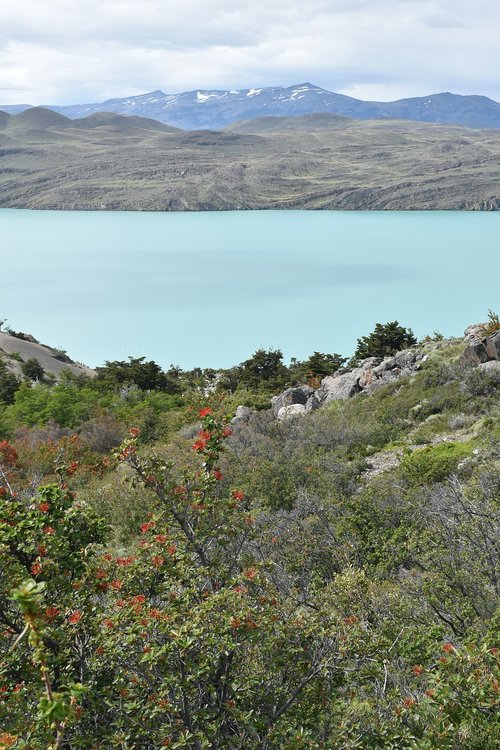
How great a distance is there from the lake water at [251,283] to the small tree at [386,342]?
8556mm

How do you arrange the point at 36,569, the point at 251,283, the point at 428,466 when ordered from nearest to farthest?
1. the point at 36,569
2. the point at 428,466
3. the point at 251,283

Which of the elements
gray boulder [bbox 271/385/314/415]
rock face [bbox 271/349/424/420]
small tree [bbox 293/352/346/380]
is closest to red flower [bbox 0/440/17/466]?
rock face [bbox 271/349/424/420]

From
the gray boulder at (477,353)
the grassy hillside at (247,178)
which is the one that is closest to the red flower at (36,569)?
the gray boulder at (477,353)

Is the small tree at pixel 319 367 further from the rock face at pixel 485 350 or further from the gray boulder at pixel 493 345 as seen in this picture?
the gray boulder at pixel 493 345

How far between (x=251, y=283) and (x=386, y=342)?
2916cm

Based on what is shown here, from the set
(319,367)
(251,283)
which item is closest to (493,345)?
(319,367)

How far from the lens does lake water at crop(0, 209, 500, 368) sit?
41812mm

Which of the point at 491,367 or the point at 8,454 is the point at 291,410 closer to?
the point at 491,367

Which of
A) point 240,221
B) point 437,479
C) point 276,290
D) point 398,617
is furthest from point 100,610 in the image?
point 240,221

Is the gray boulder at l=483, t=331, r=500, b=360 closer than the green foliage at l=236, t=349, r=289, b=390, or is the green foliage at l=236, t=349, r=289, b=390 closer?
the gray boulder at l=483, t=331, r=500, b=360

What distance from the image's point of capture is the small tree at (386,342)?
1073 inches

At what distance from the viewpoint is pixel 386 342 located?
27703 mm

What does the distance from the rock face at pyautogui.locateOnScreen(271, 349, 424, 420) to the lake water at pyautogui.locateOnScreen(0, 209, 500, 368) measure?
45.7ft

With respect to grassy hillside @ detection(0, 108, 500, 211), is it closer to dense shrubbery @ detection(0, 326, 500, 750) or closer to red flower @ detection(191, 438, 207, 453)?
dense shrubbery @ detection(0, 326, 500, 750)
